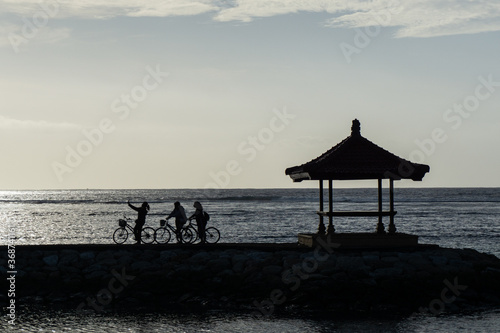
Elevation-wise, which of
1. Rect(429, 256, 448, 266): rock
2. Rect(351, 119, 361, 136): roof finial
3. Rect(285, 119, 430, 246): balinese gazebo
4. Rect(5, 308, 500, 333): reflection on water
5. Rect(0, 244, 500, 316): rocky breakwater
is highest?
Rect(351, 119, 361, 136): roof finial

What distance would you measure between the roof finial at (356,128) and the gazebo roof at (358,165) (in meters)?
0.13

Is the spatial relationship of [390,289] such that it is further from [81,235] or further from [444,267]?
[81,235]

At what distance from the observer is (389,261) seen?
910 inches

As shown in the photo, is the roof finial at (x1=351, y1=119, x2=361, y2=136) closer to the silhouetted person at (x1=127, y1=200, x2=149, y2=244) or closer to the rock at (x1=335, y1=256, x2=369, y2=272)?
the rock at (x1=335, y1=256, x2=369, y2=272)

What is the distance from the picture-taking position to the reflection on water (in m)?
17.7

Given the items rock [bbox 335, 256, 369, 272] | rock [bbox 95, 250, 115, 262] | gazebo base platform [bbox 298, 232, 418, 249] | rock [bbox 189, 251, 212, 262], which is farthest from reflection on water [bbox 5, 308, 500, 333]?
gazebo base platform [bbox 298, 232, 418, 249]

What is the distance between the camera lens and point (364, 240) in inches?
956

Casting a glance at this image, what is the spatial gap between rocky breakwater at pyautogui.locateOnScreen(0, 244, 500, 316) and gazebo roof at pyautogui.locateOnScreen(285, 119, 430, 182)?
252cm

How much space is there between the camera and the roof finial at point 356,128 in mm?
25141

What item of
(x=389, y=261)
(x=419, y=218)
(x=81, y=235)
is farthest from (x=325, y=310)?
(x=419, y=218)

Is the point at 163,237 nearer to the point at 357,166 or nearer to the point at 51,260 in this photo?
the point at 51,260

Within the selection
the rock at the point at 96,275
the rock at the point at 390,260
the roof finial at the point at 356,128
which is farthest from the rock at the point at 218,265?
the roof finial at the point at 356,128

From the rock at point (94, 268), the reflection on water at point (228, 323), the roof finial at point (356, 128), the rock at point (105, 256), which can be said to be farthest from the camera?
the roof finial at point (356, 128)

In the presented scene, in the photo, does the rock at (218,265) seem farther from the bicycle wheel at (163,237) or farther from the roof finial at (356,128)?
the roof finial at (356,128)
